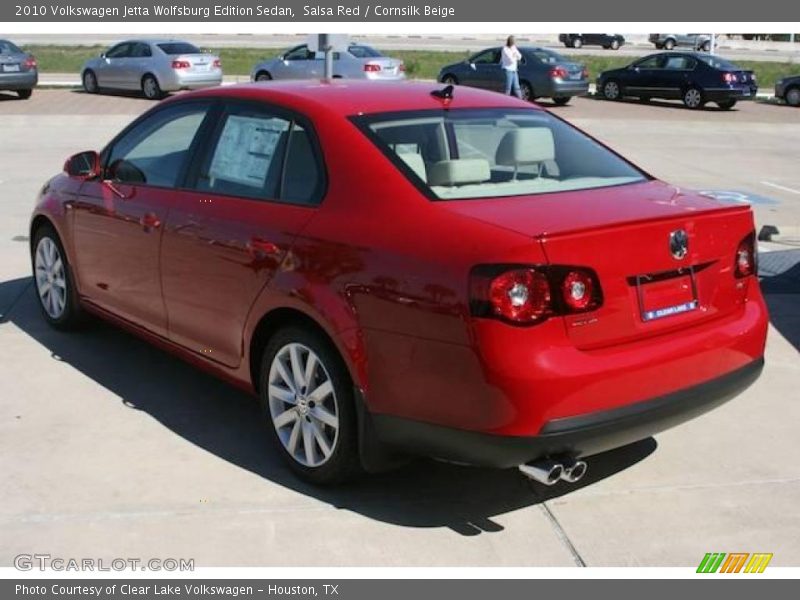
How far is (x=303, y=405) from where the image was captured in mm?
4113

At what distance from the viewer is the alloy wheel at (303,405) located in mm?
3990

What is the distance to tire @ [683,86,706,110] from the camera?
25.3 m

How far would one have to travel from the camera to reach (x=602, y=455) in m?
4.55

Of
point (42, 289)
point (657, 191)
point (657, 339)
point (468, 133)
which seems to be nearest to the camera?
point (657, 339)

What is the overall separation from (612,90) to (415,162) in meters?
24.9

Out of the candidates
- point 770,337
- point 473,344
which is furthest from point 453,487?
point 770,337

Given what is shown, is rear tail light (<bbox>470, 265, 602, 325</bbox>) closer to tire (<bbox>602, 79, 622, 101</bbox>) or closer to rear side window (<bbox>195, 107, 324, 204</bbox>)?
rear side window (<bbox>195, 107, 324, 204</bbox>)

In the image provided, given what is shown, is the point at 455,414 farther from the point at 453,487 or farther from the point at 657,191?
the point at 657,191

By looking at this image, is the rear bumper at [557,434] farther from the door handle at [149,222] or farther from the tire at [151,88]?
the tire at [151,88]

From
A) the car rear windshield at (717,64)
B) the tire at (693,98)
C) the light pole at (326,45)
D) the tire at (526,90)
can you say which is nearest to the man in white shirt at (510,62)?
the tire at (526,90)

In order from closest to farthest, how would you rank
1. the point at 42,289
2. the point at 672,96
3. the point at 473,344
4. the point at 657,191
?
1. the point at 473,344
2. the point at 657,191
3. the point at 42,289
4. the point at 672,96

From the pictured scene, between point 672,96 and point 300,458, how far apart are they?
24.1 meters

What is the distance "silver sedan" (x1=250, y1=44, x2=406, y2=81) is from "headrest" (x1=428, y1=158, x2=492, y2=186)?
1955 centimetres

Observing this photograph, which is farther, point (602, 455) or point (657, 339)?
point (602, 455)
